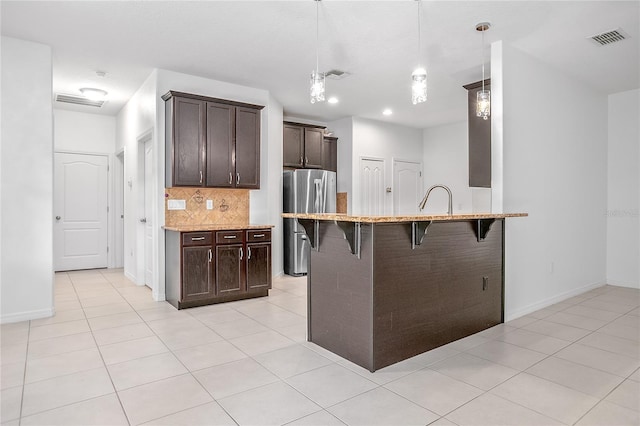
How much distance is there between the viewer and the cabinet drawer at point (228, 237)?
14.7 ft

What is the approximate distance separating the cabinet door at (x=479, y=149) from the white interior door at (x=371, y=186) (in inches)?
126

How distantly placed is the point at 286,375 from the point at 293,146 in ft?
15.7

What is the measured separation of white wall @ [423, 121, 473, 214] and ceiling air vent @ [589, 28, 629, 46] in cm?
380

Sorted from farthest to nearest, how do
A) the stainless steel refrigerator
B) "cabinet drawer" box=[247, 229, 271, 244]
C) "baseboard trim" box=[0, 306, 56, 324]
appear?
the stainless steel refrigerator, "cabinet drawer" box=[247, 229, 271, 244], "baseboard trim" box=[0, 306, 56, 324]

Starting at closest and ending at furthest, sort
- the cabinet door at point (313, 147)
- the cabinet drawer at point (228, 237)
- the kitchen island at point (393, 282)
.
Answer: the kitchen island at point (393, 282), the cabinet drawer at point (228, 237), the cabinet door at point (313, 147)

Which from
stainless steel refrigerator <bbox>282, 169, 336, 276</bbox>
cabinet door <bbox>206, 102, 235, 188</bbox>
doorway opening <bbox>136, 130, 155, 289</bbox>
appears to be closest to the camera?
cabinet door <bbox>206, 102, 235, 188</bbox>

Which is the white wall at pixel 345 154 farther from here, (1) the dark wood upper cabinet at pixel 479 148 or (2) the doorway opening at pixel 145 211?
(2) the doorway opening at pixel 145 211

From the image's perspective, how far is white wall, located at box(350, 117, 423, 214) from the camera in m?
7.39

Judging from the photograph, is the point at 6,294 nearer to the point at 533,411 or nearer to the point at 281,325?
the point at 281,325

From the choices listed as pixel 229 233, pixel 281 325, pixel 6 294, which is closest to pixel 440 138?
pixel 229 233

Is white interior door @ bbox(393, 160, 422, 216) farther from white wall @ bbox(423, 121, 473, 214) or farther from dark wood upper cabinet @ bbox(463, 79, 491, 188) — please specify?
dark wood upper cabinet @ bbox(463, 79, 491, 188)

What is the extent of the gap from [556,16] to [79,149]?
7.15 m

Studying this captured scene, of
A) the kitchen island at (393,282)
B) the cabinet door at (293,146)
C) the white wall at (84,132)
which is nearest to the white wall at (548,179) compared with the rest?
the kitchen island at (393,282)

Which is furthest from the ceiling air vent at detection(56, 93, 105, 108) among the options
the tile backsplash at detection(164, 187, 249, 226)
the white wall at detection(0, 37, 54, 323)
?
the tile backsplash at detection(164, 187, 249, 226)
